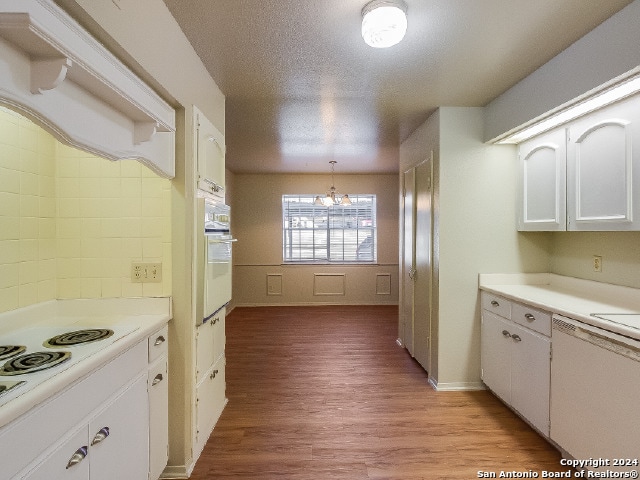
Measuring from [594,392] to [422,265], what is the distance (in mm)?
1862

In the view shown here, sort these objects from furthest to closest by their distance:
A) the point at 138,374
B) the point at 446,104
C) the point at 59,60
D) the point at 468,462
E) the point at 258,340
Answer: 1. the point at 258,340
2. the point at 446,104
3. the point at 468,462
4. the point at 138,374
5. the point at 59,60

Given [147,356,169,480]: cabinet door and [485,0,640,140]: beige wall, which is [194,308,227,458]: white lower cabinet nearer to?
[147,356,169,480]: cabinet door

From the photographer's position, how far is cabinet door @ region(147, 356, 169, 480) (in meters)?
1.74

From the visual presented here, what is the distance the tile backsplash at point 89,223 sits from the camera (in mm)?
1798

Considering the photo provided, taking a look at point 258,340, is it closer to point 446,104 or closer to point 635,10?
point 446,104

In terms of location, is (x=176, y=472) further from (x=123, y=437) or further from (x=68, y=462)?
(x=68, y=462)

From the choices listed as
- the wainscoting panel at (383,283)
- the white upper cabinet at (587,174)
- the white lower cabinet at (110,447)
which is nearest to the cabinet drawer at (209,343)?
the white lower cabinet at (110,447)

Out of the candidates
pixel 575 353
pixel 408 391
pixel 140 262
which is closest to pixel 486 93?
pixel 575 353

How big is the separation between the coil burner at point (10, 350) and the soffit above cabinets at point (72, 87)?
2.66 ft

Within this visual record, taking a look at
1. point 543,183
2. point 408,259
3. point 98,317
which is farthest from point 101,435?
point 408,259

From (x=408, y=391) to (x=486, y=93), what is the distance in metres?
2.55

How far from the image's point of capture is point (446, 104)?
3012mm

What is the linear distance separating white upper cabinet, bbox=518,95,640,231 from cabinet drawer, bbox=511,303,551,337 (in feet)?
2.05

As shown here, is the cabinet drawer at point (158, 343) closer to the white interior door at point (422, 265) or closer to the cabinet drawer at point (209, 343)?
the cabinet drawer at point (209, 343)
